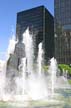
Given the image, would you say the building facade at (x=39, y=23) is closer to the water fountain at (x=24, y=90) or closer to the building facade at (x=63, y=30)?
the building facade at (x=63, y=30)

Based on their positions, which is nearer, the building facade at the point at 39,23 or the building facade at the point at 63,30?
the building facade at the point at 39,23

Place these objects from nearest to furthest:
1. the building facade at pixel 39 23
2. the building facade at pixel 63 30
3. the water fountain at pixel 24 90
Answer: the water fountain at pixel 24 90 → the building facade at pixel 39 23 → the building facade at pixel 63 30

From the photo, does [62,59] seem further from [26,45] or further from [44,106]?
[44,106]

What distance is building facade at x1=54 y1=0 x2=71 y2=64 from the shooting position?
13840 cm

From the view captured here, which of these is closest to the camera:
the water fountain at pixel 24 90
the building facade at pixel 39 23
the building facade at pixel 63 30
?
the water fountain at pixel 24 90

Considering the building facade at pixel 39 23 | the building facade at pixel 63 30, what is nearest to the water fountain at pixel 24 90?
the building facade at pixel 39 23

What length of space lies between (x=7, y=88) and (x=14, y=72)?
4.44 ft

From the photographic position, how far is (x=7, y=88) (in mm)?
21719

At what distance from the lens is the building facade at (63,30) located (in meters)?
138

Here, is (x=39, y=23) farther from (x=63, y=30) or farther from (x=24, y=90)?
(x=24, y=90)

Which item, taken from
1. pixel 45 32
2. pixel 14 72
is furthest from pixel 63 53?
pixel 14 72

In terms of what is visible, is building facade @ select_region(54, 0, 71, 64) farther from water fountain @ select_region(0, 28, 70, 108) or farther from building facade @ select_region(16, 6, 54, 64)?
water fountain @ select_region(0, 28, 70, 108)

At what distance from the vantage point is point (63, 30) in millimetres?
146125

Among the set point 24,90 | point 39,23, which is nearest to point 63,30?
point 39,23
